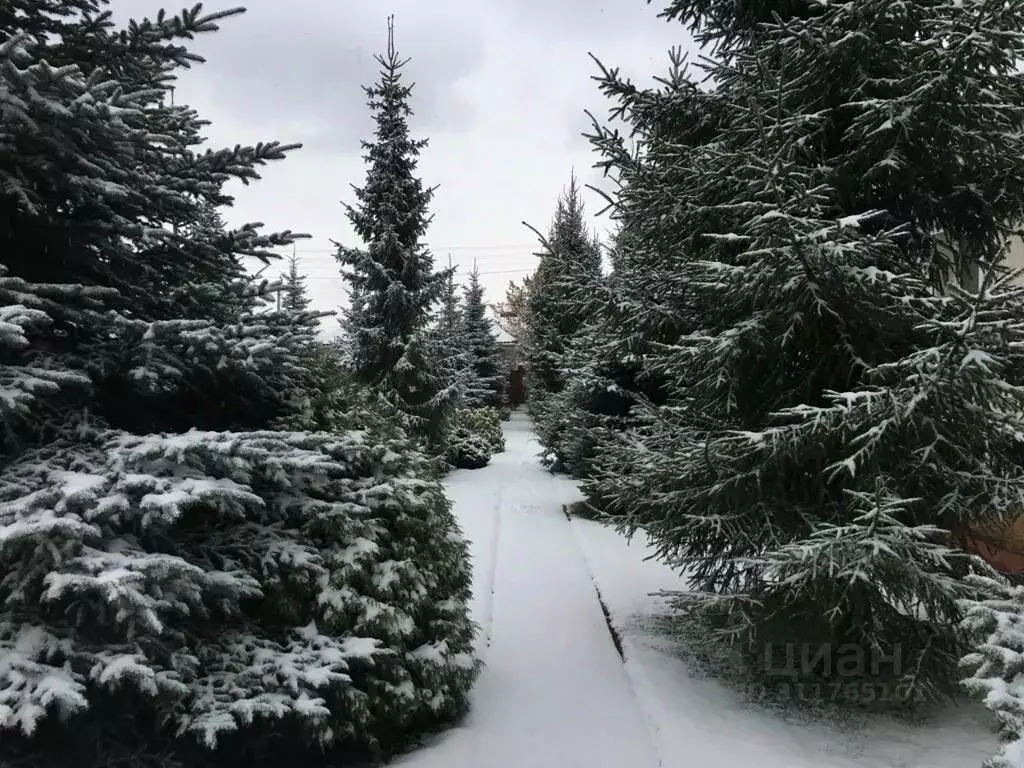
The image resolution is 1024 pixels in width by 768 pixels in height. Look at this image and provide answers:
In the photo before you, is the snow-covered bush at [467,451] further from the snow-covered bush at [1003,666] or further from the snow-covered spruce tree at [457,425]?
the snow-covered bush at [1003,666]

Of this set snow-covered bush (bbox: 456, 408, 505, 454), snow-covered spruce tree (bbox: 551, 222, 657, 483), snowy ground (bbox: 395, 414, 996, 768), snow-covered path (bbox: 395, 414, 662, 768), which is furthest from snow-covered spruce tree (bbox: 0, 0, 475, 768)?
snow-covered bush (bbox: 456, 408, 505, 454)

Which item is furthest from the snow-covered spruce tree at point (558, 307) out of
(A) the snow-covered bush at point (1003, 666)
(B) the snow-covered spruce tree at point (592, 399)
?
(A) the snow-covered bush at point (1003, 666)

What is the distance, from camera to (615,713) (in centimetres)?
426

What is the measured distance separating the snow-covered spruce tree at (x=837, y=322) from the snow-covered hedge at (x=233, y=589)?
6.58 feet

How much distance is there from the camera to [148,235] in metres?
3.40

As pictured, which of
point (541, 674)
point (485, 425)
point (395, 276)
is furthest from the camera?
point (485, 425)

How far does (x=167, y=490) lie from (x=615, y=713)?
10.6ft

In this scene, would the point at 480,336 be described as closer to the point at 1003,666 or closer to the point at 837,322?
the point at 837,322

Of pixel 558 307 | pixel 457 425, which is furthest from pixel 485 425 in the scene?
pixel 558 307

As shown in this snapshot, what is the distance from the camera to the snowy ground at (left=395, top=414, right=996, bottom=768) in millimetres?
3643

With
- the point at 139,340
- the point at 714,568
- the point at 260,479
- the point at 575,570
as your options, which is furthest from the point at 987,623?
the point at 575,570

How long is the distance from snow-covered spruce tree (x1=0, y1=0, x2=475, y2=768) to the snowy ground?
514mm

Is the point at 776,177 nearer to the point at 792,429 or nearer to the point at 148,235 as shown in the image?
the point at 792,429

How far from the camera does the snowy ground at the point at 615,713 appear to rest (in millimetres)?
3643
